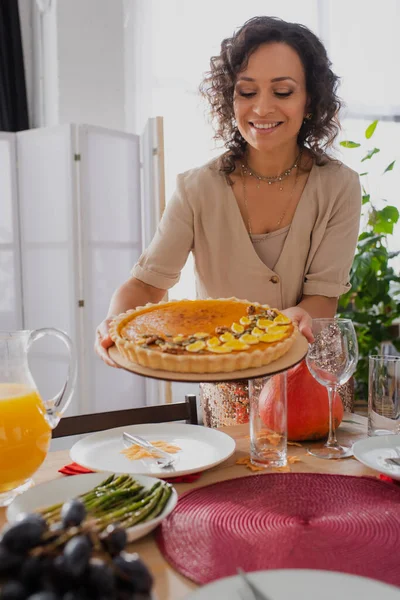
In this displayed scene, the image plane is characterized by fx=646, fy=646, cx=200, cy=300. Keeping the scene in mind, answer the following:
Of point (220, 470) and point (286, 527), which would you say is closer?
point (286, 527)

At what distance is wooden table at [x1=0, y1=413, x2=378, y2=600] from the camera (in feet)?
2.61

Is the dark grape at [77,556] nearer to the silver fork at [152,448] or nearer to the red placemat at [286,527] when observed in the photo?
the red placemat at [286,527]

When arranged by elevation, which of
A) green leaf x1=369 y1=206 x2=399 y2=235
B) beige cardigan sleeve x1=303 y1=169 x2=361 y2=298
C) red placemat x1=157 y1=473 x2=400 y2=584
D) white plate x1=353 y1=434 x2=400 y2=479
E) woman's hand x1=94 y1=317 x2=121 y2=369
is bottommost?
red placemat x1=157 y1=473 x2=400 y2=584

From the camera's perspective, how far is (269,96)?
1.82 meters

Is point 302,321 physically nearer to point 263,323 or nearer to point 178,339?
point 263,323

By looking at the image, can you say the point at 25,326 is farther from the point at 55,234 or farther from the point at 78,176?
the point at 78,176

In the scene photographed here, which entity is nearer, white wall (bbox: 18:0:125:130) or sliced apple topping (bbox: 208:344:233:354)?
sliced apple topping (bbox: 208:344:233:354)

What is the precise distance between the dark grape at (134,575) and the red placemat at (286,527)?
0.25m

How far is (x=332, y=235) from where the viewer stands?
200cm

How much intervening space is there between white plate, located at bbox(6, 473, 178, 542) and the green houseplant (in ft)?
9.25

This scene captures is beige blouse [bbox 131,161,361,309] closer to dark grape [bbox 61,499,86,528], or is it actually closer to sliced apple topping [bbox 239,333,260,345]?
sliced apple topping [bbox 239,333,260,345]

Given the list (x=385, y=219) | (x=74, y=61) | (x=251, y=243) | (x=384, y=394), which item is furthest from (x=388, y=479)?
(x=74, y=61)

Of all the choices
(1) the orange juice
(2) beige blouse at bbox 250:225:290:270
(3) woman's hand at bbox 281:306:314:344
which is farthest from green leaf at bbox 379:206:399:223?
(1) the orange juice

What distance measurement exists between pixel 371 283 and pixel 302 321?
234 cm
